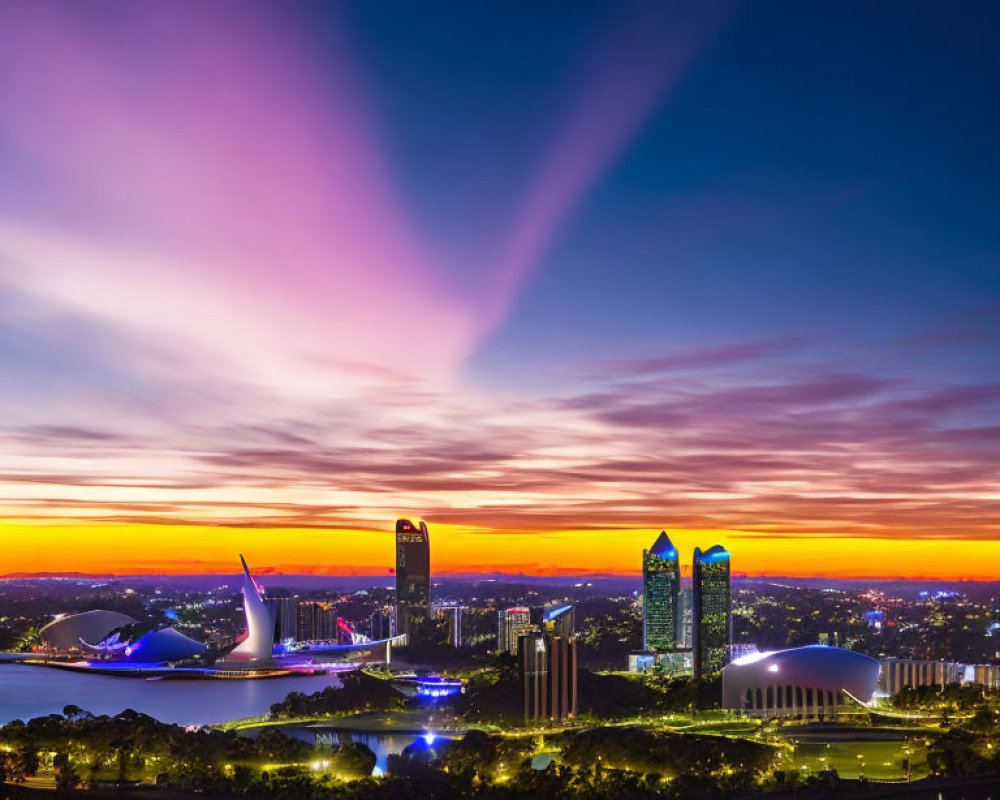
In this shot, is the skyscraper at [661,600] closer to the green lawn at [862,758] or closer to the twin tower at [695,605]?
the twin tower at [695,605]

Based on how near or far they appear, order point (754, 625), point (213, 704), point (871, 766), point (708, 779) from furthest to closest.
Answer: point (754, 625)
point (213, 704)
point (871, 766)
point (708, 779)

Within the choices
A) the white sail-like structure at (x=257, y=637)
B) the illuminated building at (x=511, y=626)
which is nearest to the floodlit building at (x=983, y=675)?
the illuminated building at (x=511, y=626)

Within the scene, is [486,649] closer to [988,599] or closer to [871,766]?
[871,766]

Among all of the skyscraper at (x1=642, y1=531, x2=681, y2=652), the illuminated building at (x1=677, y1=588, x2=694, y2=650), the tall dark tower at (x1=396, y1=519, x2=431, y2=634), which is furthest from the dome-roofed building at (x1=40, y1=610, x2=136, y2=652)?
the illuminated building at (x1=677, y1=588, x2=694, y2=650)

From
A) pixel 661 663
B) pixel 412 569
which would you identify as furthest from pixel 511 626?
pixel 412 569

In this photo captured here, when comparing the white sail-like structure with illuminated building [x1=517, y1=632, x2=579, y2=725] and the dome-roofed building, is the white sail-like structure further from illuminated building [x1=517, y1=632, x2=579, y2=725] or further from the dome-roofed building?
illuminated building [x1=517, y1=632, x2=579, y2=725]

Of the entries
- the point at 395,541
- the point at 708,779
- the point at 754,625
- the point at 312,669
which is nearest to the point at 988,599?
the point at 754,625
